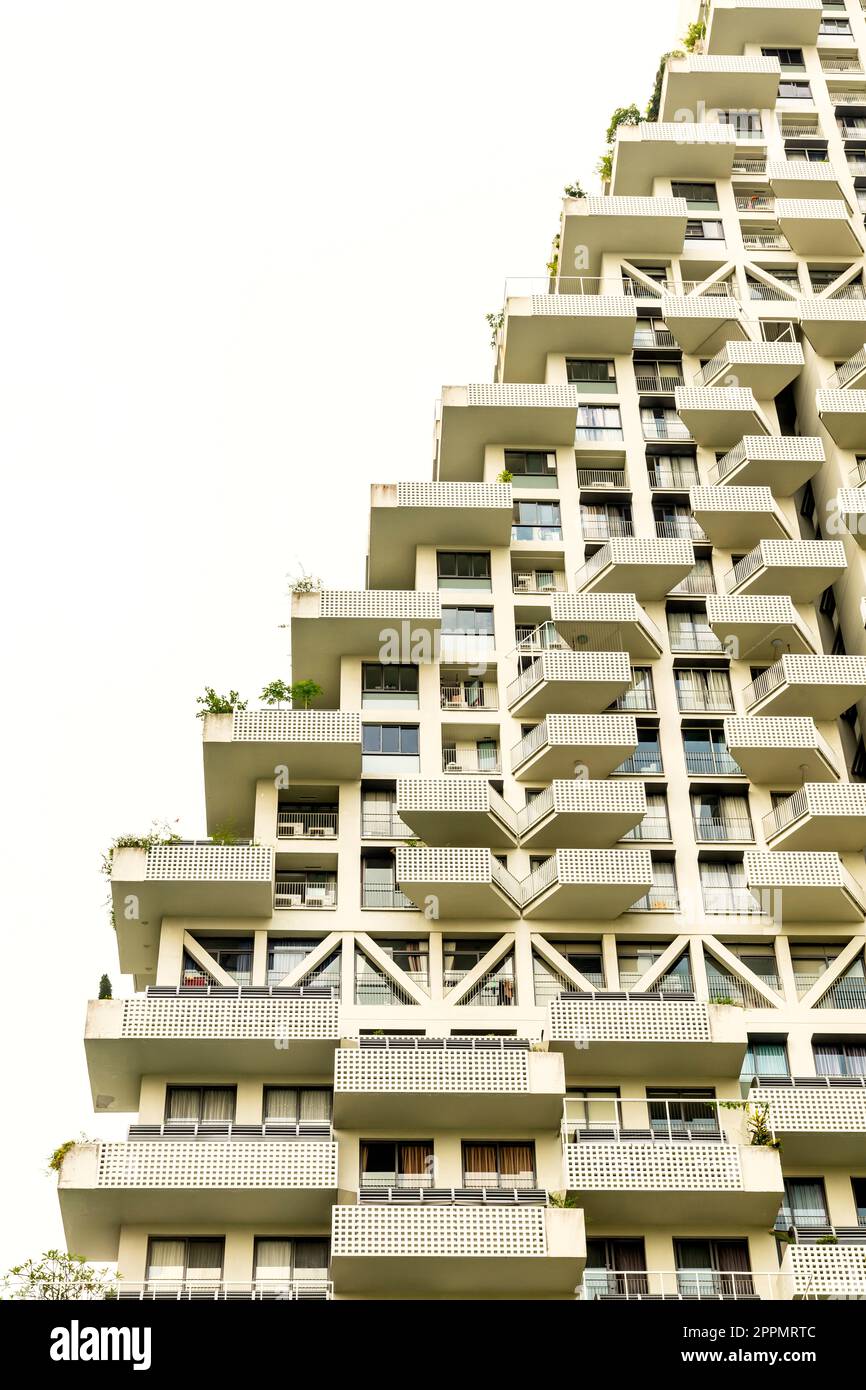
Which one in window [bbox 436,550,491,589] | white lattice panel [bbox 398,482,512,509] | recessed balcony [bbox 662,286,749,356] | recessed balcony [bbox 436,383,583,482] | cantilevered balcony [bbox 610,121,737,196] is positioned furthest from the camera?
cantilevered balcony [bbox 610,121,737,196]

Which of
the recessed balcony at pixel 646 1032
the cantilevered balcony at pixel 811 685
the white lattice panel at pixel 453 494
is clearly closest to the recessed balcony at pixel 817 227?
the white lattice panel at pixel 453 494

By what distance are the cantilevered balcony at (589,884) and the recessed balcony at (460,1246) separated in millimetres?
10193

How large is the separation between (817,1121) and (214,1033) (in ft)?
51.7

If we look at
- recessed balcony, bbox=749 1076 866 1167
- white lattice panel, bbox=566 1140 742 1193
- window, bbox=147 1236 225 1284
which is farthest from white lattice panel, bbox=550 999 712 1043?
window, bbox=147 1236 225 1284

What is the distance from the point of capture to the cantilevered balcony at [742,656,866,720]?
173 ft

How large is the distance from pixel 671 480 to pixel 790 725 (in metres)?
12.1

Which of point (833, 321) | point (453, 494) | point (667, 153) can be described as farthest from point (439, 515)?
point (667, 153)

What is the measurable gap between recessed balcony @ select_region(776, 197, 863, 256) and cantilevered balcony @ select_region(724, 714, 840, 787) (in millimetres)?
22949

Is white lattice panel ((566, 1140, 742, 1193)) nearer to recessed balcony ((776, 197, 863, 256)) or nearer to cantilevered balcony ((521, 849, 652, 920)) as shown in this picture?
cantilevered balcony ((521, 849, 652, 920))

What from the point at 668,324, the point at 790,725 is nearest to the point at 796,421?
the point at 668,324

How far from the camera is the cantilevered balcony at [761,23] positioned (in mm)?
72188

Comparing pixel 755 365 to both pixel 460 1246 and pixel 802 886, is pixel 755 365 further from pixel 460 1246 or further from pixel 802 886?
pixel 460 1246
